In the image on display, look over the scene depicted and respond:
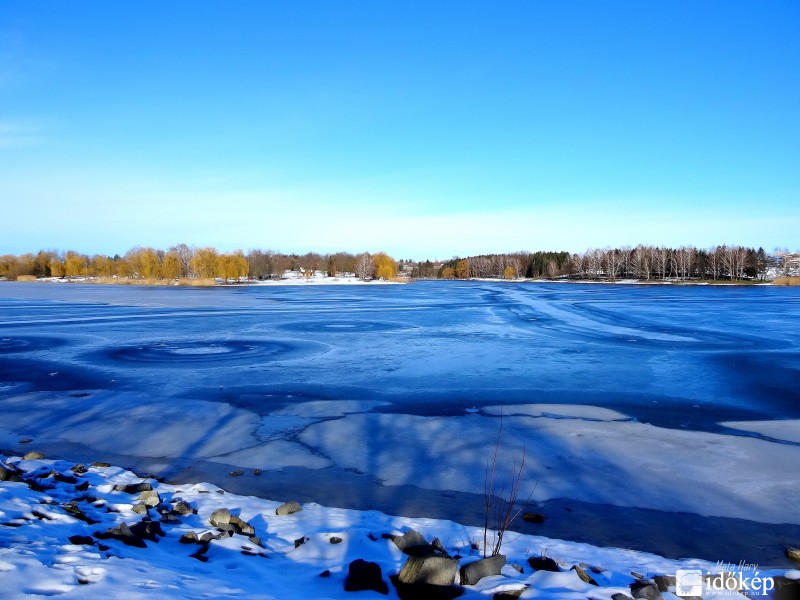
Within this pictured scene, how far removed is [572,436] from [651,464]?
1.22m

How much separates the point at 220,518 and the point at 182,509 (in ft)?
1.42

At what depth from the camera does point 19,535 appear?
3615mm

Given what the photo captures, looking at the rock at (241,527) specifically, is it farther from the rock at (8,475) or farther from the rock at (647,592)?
the rock at (647,592)

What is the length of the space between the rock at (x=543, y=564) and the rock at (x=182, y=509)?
3009 mm

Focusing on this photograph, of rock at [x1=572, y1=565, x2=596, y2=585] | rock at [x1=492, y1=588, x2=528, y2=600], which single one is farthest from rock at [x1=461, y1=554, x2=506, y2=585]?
rock at [x1=572, y1=565, x2=596, y2=585]

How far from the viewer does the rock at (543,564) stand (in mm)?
3771

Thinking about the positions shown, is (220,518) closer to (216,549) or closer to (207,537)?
(207,537)

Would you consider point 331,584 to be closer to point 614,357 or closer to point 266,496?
point 266,496

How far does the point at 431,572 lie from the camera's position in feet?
11.3

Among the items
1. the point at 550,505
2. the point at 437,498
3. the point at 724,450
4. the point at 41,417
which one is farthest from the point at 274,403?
the point at 724,450

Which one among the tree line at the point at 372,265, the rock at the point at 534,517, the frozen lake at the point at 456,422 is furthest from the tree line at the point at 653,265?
the rock at the point at 534,517

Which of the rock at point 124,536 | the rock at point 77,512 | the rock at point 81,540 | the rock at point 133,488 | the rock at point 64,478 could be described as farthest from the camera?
the rock at point 64,478

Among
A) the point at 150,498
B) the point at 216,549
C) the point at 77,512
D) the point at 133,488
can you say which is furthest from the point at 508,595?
the point at 133,488

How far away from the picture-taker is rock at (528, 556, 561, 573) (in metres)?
3.77
